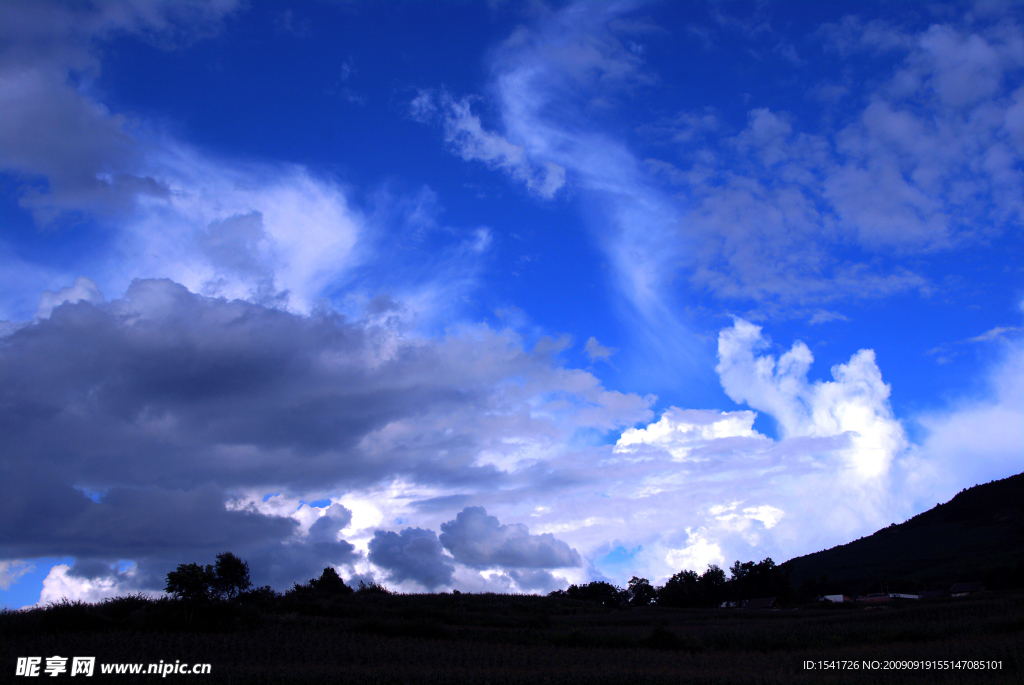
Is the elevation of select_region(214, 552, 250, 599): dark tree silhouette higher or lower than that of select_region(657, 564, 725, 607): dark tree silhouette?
higher

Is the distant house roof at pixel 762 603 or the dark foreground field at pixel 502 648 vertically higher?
the dark foreground field at pixel 502 648

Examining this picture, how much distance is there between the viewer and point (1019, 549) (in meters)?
155

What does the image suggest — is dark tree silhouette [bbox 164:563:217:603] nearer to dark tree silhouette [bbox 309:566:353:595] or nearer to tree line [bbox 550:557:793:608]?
dark tree silhouette [bbox 309:566:353:595]

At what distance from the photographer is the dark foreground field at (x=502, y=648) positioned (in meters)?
27.3

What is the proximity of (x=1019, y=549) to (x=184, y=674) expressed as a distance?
20000 centimetres

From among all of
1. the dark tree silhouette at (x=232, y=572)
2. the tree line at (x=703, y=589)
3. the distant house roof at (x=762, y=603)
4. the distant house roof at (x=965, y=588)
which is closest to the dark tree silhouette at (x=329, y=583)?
the dark tree silhouette at (x=232, y=572)

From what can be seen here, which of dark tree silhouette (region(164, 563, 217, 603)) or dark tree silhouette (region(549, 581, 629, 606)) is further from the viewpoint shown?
dark tree silhouette (region(549, 581, 629, 606))

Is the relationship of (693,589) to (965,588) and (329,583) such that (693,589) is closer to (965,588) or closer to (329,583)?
(965,588)

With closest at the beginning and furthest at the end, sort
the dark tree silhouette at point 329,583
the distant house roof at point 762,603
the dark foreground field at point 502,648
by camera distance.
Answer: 1. the dark foreground field at point 502,648
2. the dark tree silhouette at point 329,583
3. the distant house roof at point 762,603

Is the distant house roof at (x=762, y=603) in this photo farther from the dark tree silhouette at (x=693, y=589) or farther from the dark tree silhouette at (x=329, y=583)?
the dark tree silhouette at (x=329, y=583)

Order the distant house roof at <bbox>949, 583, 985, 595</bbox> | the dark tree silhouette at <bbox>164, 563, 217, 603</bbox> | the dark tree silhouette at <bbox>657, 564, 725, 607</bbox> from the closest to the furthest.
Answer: the dark tree silhouette at <bbox>164, 563, 217, 603</bbox>
the distant house roof at <bbox>949, 583, 985, 595</bbox>
the dark tree silhouette at <bbox>657, 564, 725, 607</bbox>

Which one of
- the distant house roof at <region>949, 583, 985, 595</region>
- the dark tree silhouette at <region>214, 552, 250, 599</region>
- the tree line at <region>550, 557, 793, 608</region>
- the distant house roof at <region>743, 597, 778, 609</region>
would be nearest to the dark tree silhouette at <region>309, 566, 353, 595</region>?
the dark tree silhouette at <region>214, 552, 250, 599</region>

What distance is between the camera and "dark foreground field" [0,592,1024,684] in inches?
1076

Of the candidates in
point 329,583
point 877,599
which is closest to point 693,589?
point 877,599
